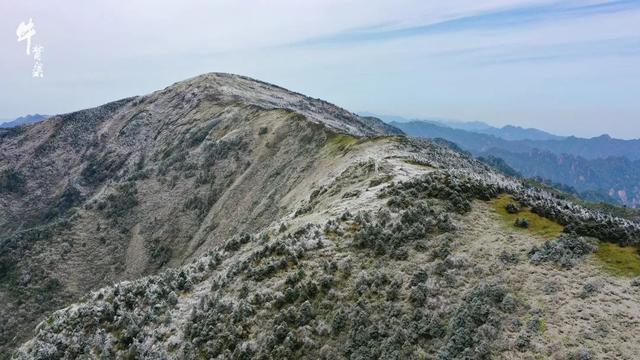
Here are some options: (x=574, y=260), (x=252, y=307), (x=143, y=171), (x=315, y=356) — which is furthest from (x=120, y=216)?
(x=574, y=260)

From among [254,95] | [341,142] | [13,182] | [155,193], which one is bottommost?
[155,193]

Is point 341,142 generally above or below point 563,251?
above

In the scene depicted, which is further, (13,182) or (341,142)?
(13,182)

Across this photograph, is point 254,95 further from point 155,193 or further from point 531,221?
point 531,221

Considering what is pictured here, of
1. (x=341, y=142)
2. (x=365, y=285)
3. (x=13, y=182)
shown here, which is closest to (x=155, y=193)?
(x=341, y=142)

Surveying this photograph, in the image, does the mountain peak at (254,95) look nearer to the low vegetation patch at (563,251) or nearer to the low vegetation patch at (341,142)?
the low vegetation patch at (341,142)

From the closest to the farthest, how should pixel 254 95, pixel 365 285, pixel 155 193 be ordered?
pixel 365 285 < pixel 155 193 < pixel 254 95

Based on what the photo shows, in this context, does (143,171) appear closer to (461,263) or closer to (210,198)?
(210,198)
